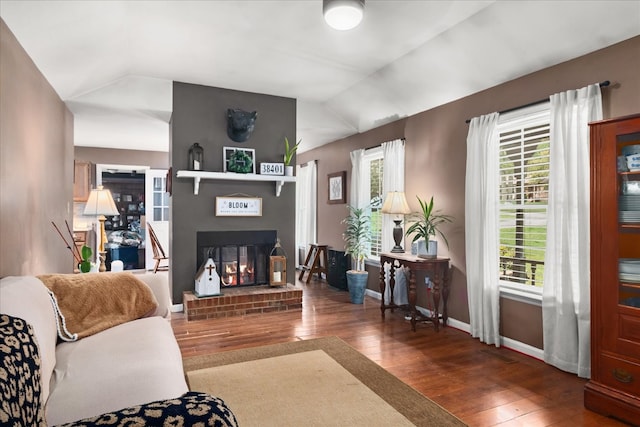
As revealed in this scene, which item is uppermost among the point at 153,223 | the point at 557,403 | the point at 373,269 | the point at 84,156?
the point at 84,156

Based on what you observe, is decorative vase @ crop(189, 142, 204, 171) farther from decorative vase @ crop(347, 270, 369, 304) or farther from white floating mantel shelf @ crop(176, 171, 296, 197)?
decorative vase @ crop(347, 270, 369, 304)

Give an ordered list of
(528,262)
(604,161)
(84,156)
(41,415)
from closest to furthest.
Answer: (41,415) < (604,161) < (528,262) < (84,156)

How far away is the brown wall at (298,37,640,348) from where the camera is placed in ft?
8.88

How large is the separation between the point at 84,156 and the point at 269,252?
474cm

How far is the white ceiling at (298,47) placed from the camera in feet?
8.95

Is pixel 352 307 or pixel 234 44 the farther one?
pixel 352 307

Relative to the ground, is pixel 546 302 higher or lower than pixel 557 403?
higher

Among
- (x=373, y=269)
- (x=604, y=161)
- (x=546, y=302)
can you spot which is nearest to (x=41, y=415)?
(x=604, y=161)

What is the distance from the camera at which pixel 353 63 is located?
411 centimetres

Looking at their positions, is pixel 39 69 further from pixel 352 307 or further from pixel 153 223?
pixel 153 223

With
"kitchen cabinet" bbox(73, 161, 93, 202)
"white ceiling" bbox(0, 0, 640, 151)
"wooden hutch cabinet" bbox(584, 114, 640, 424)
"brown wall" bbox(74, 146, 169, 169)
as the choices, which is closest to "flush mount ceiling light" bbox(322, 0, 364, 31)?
"white ceiling" bbox(0, 0, 640, 151)

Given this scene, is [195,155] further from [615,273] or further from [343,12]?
[615,273]

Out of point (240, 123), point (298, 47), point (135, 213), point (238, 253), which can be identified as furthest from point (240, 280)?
point (135, 213)

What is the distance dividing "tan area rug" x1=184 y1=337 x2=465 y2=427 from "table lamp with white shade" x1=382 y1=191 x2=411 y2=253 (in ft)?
5.10
